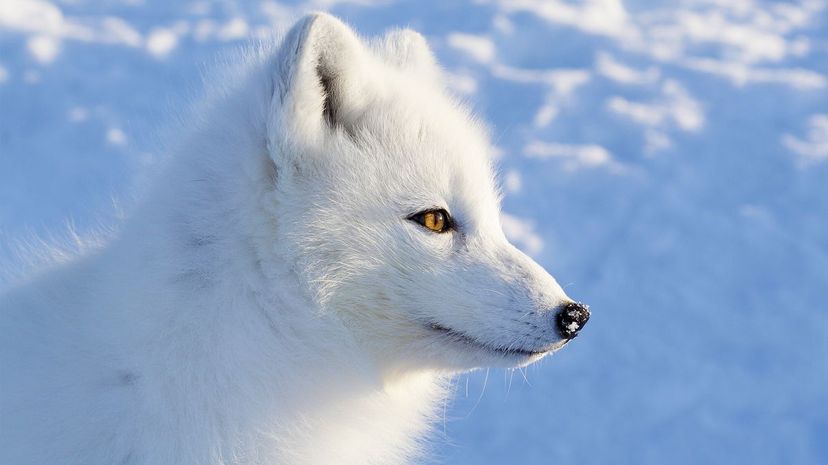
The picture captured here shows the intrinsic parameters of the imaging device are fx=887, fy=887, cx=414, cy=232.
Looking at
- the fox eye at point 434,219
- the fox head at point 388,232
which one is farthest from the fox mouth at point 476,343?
the fox eye at point 434,219

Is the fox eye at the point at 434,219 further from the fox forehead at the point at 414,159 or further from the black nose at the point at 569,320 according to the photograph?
the black nose at the point at 569,320

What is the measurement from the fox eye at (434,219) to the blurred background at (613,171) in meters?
1.08

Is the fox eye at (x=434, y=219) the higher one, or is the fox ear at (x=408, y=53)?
the fox ear at (x=408, y=53)

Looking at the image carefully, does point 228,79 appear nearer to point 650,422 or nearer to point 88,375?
point 88,375

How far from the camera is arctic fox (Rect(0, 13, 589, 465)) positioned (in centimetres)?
217

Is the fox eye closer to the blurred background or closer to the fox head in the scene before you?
the fox head

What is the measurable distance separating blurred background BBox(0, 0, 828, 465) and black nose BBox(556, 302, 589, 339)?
3.43 ft

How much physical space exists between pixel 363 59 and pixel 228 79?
47 cm

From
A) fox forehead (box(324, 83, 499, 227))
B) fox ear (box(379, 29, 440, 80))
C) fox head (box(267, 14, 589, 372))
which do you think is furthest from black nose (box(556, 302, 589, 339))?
fox ear (box(379, 29, 440, 80))

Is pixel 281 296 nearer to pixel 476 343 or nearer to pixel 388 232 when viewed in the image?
pixel 388 232

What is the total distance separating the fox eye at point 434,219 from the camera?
2.37 m

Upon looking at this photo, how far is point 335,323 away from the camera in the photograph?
2.29 meters

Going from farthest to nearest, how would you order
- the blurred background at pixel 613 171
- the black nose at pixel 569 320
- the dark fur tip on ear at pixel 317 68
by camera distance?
the blurred background at pixel 613 171, the black nose at pixel 569 320, the dark fur tip on ear at pixel 317 68

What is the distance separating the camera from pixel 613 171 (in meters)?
5.82
